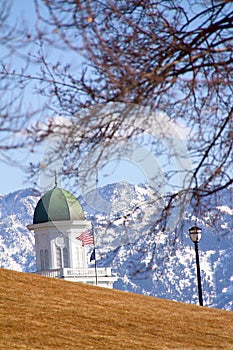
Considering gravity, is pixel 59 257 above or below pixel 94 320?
above

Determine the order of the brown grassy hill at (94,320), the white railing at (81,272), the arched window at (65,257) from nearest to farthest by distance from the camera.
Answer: the brown grassy hill at (94,320) < the white railing at (81,272) < the arched window at (65,257)

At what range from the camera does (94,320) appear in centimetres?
2064

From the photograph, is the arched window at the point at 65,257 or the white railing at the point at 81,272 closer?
the white railing at the point at 81,272

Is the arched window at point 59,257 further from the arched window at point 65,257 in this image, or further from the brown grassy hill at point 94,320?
the brown grassy hill at point 94,320

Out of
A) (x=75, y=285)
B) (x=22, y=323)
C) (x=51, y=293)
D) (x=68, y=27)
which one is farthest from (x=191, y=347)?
(x=68, y=27)

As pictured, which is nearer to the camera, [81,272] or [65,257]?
[81,272]

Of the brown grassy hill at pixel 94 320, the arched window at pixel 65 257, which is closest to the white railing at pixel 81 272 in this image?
the arched window at pixel 65 257

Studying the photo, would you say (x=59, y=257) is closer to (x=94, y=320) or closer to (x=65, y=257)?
(x=65, y=257)

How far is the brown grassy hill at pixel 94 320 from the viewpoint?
59.6 feet

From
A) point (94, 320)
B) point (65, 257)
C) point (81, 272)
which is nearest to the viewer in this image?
point (94, 320)

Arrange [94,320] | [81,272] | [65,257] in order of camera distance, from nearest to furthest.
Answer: [94,320]
[81,272]
[65,257]

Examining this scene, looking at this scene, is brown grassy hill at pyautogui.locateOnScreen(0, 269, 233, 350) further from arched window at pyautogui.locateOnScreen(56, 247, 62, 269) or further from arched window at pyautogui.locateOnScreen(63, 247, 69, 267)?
Result: arched window at pyautogui.locateOnScreen(63, 247, 69, 267)

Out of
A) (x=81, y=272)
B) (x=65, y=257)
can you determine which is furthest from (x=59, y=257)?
(x=81, y=272)

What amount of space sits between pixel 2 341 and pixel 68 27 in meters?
9.00
